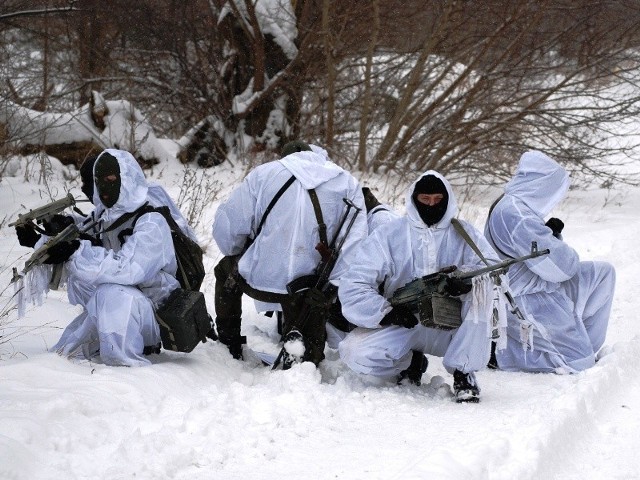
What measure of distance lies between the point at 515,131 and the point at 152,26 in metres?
5.49

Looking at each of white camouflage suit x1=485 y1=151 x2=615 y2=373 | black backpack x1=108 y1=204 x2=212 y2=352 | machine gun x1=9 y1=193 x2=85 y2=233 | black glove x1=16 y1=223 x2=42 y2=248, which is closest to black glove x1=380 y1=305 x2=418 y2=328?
white camouflage suit x1=485 y1=151 x2=615 y2=373

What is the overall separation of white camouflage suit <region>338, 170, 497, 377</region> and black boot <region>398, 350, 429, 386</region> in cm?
15

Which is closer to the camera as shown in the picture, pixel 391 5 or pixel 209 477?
pixel 209 477

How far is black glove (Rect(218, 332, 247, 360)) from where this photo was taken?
16.9 ft

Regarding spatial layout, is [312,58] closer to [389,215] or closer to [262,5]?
[262,5]

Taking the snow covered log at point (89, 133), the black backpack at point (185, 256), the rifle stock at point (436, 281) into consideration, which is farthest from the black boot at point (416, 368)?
the snow covered log at point (89, 133)

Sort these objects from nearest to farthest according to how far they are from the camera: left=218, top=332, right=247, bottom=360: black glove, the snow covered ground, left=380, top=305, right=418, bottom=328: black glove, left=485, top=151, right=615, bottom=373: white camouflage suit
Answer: the snow covered ground, left=380, top=305, right=418, bottom=328: black glove, left=485, top=151, right=615, bottom=373: white camouflage suit, left=218, top=332, right=247, bottom=360: black glove

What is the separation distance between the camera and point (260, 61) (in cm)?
1137

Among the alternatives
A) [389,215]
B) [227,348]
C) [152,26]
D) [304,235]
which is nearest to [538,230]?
[389,215]

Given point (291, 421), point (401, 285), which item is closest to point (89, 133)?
point (401, 285)

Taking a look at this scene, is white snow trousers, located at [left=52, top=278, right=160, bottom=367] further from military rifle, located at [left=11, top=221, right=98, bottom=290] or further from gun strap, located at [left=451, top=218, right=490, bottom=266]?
gun strap, located at [left=451, top=218, right=490, bottom=266]

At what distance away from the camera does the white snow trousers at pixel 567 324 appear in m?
5.13

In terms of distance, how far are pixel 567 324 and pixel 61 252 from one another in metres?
3.04

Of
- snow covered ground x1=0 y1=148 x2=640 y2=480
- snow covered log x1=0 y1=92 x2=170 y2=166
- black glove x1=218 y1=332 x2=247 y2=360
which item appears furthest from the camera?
snow covered log x1=0 y1=92 x2=170 y2=166
